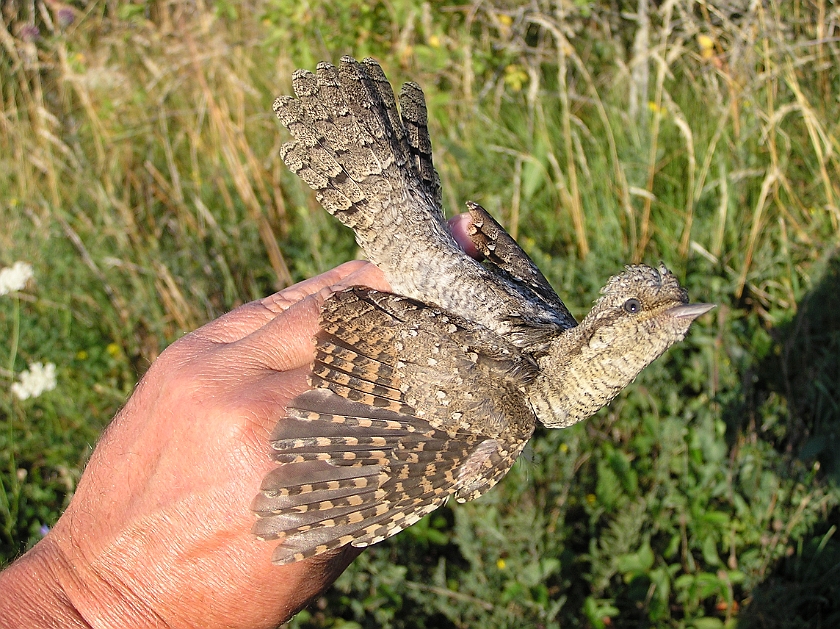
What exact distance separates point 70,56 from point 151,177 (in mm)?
1767

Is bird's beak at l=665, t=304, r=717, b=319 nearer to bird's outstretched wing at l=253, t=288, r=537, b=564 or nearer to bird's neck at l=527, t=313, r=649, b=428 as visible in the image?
bird's neck at l=527, t=313, r=649, b=428

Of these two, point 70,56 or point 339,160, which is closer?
point 339,160

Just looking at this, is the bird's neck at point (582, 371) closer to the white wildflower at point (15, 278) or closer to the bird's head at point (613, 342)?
the bird's head at point (613, 342)

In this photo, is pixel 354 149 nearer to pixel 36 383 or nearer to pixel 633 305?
pixel 633 305

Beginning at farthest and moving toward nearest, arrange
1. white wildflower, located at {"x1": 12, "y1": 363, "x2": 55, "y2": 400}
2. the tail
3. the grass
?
white wildflower, located at {"x1": 12, "y1": 363, "x2": 55, "y2": 400}
the grass
the tail

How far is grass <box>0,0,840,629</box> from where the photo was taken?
10.5ft

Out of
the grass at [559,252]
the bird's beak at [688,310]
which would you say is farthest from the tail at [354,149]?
the grass at [559,252]

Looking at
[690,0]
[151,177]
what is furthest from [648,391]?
[151,177]

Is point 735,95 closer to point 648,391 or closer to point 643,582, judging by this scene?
point 648,391

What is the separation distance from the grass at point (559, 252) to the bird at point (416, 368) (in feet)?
2.57

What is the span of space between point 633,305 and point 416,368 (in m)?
0.75

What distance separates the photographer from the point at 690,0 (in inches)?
165

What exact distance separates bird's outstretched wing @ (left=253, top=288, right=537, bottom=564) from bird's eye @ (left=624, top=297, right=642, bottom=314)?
0.39 meters

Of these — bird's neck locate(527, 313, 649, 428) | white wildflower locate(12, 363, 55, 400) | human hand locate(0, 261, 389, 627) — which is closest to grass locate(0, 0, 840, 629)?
white wildflower locate(12, 363, 55, 400)
